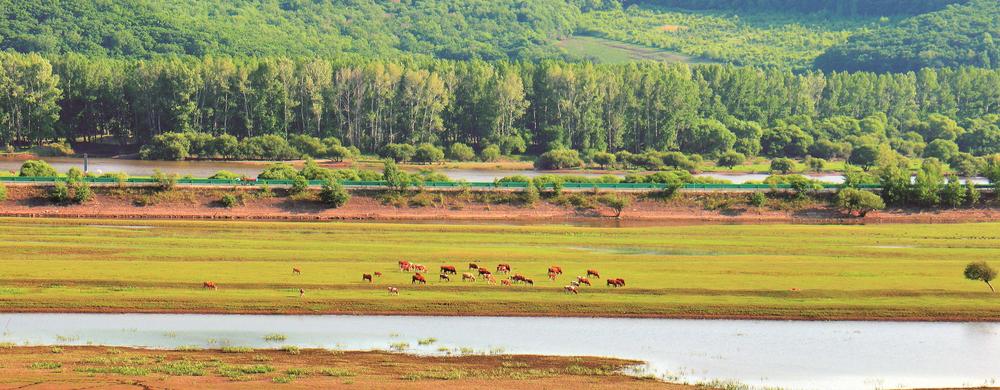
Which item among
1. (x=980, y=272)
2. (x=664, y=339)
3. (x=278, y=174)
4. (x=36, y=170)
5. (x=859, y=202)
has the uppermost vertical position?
(x=36, y=170)

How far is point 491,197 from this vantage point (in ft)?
486

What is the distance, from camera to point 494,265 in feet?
322

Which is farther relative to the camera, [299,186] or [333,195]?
[299,186]

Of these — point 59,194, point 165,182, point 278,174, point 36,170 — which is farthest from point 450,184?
point 36,170

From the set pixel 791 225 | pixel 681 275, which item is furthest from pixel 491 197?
pixel 681 275

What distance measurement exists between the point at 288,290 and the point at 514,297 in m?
14.1

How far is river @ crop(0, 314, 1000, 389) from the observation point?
6575 centimetres

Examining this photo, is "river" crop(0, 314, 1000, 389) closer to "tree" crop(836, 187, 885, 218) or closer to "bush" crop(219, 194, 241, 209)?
"bush" crop(219, 194, 241, 209)

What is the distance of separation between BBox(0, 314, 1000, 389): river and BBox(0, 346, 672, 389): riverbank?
239 centimetres

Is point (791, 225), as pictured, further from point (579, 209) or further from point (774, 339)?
point (774, 339)

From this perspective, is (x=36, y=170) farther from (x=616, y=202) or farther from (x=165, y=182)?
(x=616, y=202)

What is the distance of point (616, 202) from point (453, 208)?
17.6 meters

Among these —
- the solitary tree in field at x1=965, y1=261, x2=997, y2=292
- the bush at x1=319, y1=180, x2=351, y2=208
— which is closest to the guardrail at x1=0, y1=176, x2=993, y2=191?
the bush at x1=319, y1=180, x2=351, y2=208

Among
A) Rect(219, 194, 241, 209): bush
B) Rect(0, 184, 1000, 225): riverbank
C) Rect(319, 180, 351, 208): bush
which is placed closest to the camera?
Rect(0, 184, 1000, 225): riverbank
